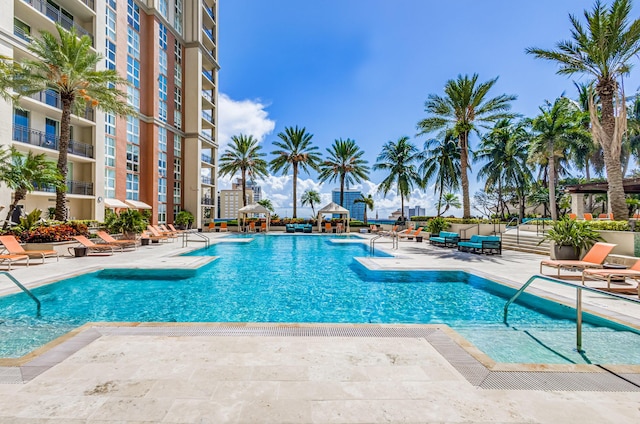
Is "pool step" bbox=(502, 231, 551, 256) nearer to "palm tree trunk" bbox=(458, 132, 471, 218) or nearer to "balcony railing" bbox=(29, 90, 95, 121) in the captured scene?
"palm tree trunk" bbox=(458, 132, 471, 218)

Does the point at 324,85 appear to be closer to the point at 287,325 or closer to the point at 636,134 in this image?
the point at 287,325

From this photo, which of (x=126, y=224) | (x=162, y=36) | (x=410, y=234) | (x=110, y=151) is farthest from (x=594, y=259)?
(x=162, y=36)

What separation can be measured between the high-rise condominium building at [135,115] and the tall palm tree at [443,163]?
2372 centimetres

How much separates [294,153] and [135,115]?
15.6 m

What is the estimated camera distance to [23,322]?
543cm

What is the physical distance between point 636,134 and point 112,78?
4858 centimetres

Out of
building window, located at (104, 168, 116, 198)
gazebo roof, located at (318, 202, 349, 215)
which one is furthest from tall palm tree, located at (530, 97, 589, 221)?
building window, located at (104, 168, 116, 198)

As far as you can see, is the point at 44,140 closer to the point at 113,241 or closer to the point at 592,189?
the point at 113,241

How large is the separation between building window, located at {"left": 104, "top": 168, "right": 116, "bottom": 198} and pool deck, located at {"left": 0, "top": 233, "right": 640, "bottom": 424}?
2464 cm

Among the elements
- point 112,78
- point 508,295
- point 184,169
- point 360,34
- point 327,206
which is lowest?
point 508,295

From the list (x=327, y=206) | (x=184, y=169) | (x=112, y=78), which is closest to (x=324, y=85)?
(x=327, y=206)

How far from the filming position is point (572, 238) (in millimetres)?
9914

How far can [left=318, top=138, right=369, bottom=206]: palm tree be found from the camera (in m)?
34.0

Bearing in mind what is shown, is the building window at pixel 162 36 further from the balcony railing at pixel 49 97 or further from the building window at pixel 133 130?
the balcony railing at pixel 49 97
